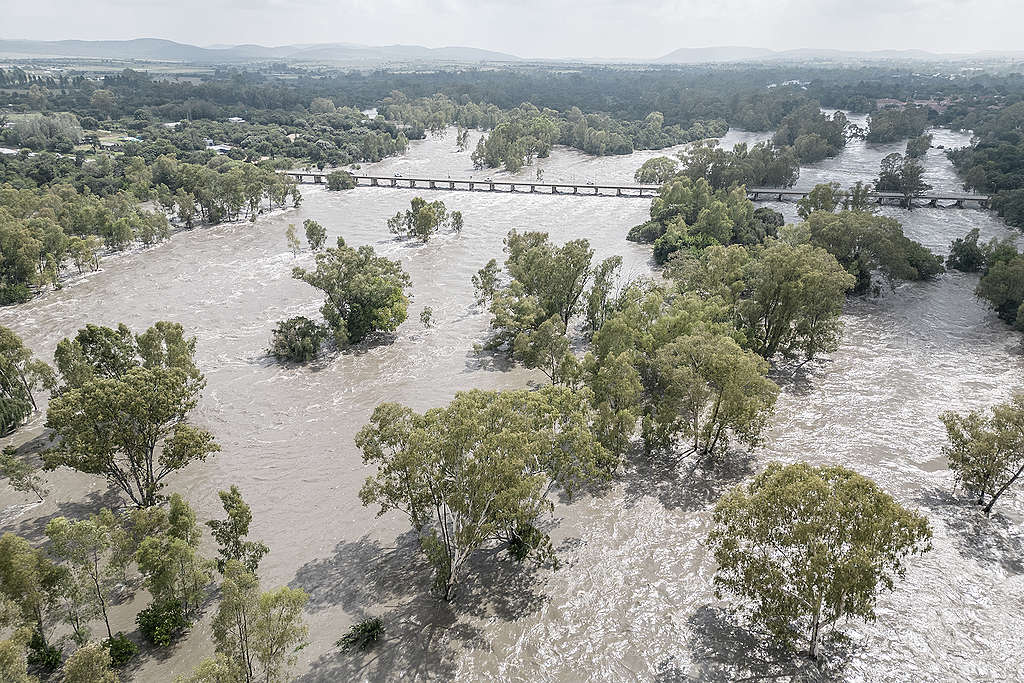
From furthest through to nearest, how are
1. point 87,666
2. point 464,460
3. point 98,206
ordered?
point 98,206 < point 464,460 < point 87,666

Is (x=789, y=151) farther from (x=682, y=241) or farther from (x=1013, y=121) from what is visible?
(x=1013, y=121)

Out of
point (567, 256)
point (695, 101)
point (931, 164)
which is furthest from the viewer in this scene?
point (695, 101)

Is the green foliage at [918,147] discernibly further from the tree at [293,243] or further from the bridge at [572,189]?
the tree at [293,243]

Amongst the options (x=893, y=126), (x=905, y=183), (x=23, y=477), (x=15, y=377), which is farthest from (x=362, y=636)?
(x=893, y=126)

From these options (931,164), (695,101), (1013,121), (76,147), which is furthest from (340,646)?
(695,101)

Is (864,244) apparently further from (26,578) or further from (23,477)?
(23,477)

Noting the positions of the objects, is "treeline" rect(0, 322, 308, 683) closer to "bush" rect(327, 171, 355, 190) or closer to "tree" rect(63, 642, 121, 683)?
"tree" rect(63, 642, 121, 683)

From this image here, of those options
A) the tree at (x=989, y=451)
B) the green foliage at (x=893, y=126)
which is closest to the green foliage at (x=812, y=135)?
the green foliage at (x=893, y=126)
